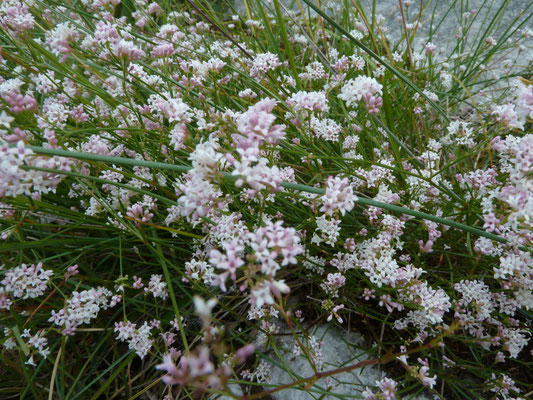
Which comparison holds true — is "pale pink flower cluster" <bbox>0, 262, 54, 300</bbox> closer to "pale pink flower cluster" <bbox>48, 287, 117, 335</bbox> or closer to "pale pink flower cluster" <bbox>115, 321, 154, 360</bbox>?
"pale pink flower cluster" <bbox>48, 287, 117, 335</bbox>

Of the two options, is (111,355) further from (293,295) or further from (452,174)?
(452,174)

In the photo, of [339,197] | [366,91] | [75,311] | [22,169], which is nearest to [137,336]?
[75,311]

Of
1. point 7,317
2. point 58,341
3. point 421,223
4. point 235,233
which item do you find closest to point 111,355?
point 58,341

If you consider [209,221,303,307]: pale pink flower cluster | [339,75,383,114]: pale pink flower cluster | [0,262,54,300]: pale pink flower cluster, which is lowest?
[0,262,54,300]: pale pink flower cluster

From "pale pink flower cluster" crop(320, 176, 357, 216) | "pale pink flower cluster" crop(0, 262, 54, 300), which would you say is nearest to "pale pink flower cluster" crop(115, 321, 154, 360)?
"pale pink flower cluster" crop(0, 262, 54, 300)

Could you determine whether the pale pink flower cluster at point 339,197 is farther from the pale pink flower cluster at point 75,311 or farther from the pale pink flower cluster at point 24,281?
the pale pink flower cluster at point 24,281

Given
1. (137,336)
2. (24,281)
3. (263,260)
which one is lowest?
(137,336)

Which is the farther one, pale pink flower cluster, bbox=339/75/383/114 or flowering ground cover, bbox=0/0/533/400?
pale pink flower cluster, bbox=339/75/383/114

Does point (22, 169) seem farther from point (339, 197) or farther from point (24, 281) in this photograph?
point (339, 197)

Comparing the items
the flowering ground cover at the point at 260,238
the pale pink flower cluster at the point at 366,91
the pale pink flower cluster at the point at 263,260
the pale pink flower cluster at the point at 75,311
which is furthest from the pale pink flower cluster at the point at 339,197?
the pale pink flower cluster at the point at 75,311

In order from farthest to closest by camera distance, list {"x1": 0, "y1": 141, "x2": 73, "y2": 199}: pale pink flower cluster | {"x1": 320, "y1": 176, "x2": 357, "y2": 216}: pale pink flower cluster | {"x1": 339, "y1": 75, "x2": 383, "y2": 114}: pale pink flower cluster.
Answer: {"x1": 339, "y1": 75, "x2": 383, "y2": 114}: pale pink flower cluster < {"x1": 320, "y1": 176, "x2": 357, "y2": 216}: pale pink flower cluster < {"x1": 0, "y1": 141, "x2": 73, "y2": 199}: pale pink flower cluster

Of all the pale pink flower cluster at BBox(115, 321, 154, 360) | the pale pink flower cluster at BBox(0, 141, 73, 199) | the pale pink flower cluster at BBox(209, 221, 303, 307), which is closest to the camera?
the pale pink flower cluster at BBox(209, 221, 303, 307)
